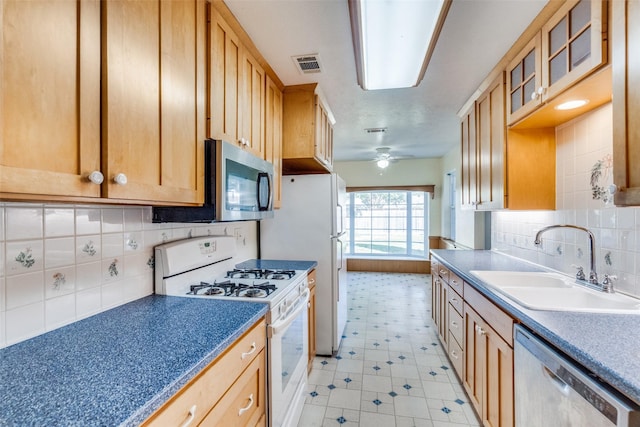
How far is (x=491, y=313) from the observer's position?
1.51 m

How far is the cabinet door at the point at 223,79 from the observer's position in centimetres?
145

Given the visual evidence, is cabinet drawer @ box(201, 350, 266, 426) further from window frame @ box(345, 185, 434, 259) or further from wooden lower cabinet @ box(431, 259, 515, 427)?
window frame @ box(345, 185, 434, 259)

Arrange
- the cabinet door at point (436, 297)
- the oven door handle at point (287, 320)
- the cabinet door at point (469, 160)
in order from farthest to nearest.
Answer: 1. the cabinet door at point (436, 297)
2. the cabinet door at point (469, 160)
3. the oven door handle at point (287, 320)

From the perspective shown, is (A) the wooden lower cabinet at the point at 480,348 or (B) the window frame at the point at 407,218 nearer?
(A) the wooden lower cabinet at the point at 480,348

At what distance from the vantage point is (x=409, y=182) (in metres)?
5.90

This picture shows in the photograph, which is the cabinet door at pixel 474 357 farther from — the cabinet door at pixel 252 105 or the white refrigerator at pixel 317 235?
the cabinet door at pixel 252 105

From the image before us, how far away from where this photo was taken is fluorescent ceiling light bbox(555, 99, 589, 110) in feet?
5.14

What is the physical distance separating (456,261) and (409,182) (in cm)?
374

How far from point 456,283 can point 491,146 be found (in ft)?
3.63

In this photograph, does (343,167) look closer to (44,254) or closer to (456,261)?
(456,261)

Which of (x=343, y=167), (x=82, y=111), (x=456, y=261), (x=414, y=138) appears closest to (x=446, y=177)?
(x=414, y=138)

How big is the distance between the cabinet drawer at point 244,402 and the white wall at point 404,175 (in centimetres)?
503

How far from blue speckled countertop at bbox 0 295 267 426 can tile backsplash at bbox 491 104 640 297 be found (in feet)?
6.07

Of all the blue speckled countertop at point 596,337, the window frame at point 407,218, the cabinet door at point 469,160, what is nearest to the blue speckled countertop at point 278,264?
the blue speckled countertop at point 596,337
